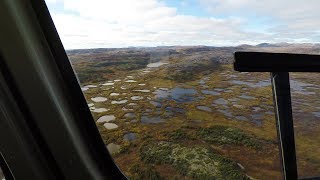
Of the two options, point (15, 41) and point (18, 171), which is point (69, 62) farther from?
point (18, 171)

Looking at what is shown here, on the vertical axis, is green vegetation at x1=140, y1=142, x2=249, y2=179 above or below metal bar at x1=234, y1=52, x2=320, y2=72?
below

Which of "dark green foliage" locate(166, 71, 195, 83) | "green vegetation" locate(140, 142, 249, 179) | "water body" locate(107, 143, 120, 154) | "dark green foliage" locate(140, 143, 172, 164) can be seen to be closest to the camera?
"water body" locate(107, 143, 120, 154)

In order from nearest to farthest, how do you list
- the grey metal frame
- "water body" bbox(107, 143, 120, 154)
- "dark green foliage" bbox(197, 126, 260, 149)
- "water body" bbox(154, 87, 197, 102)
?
the grey metal frame < "water body" bbox(107, 143, 120, 154) < "water body" bbox(154, 87, 197, 102) < "dark green foliage" bbox(197, 126, 260, 149)

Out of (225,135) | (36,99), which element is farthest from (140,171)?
(225,135)

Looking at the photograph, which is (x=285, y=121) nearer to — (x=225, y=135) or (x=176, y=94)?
(x=176, y=94)

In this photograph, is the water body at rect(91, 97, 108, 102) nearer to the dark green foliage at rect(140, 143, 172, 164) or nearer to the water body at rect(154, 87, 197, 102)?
the water body at rect(154, 87, 197, 102)

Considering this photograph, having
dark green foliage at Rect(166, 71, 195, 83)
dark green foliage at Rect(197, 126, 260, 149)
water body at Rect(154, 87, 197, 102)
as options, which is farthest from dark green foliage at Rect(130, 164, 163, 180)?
dark green foliage at Rect(197, 126, 260, 149)

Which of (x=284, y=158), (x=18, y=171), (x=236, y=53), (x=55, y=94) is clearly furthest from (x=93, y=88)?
(x=284, y=158)

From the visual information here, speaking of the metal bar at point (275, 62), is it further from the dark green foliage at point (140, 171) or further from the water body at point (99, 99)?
the dark green foliage at point (140, 171)
